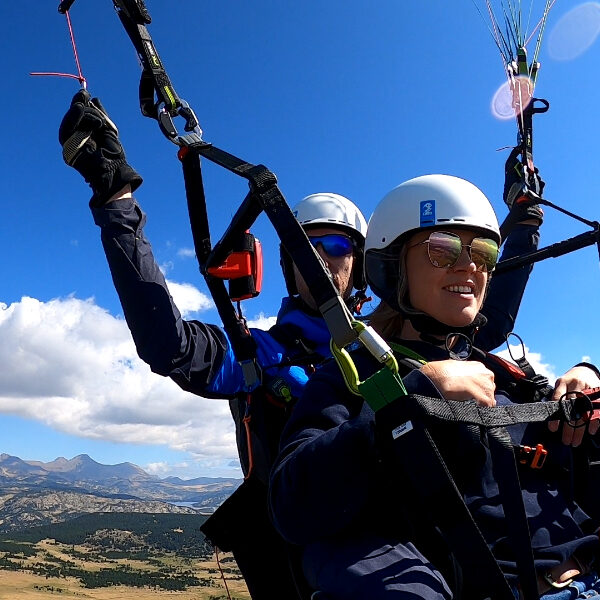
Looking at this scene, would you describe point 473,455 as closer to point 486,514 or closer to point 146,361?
point 486,514

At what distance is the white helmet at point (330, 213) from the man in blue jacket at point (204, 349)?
1.28 metres

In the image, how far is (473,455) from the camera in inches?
95.3

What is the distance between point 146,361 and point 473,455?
2358 millimetres

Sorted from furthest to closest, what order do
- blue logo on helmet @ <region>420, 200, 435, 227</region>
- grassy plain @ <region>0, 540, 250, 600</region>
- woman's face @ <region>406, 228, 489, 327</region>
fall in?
grassy plain @ <region>0, 540, 250, 600</region>, blue logo on helmet @ <region>420, 200, 435, 227</region>, woman's face @ <region>406, 228, 489, 327</region>

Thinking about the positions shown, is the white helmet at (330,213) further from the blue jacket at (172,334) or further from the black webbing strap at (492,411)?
the black webbing strap at (492,411)

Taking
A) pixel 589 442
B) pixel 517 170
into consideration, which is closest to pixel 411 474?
pixel 589 442

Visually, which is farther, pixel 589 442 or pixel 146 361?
pixel 146 361

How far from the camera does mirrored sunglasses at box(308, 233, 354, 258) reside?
5.07 metres

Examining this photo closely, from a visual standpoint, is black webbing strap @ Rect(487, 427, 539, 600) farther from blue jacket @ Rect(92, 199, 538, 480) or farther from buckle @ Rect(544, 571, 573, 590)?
blue jacket @ Rect(92, 199, 538, 480)

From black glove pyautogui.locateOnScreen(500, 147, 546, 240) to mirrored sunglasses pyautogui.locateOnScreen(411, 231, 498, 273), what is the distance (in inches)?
103

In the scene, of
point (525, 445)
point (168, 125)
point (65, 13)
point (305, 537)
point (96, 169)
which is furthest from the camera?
point (65, 13)

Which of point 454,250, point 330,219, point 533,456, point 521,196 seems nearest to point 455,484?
point 533,456

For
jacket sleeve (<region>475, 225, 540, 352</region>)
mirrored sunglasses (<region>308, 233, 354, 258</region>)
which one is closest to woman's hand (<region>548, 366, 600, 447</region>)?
jacket sleeve (<region>475, 225, 540, 352</region>)

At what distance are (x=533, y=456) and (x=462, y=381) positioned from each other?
67 cm
